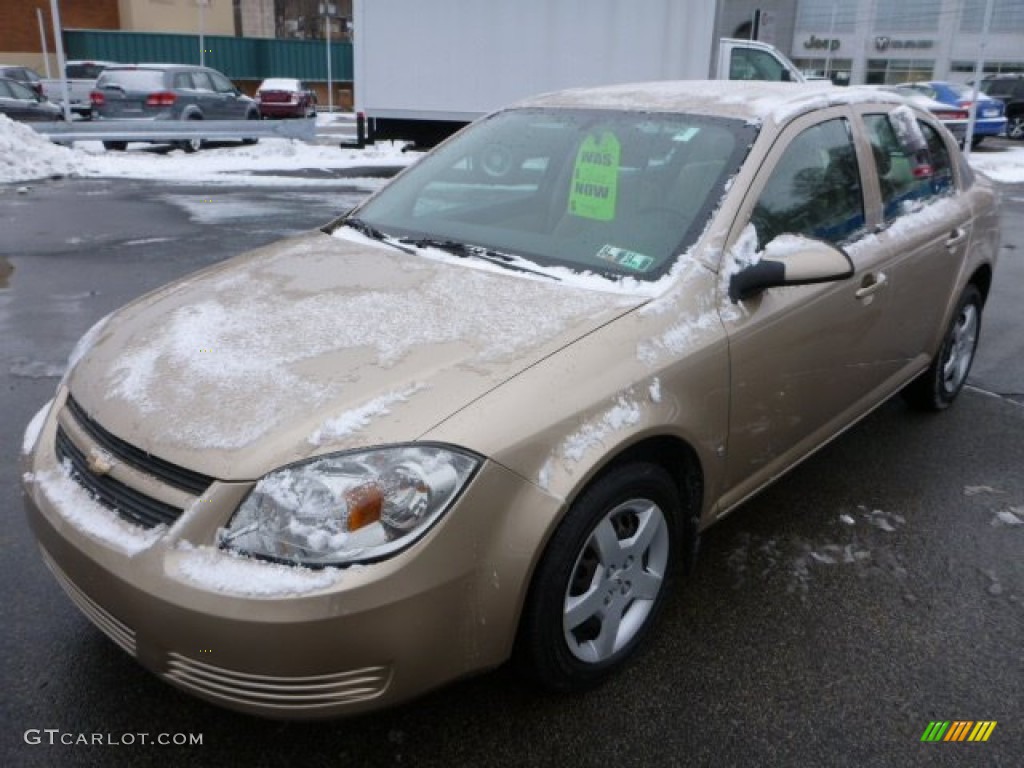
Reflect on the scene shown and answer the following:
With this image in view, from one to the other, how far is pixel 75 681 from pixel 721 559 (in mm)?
2140

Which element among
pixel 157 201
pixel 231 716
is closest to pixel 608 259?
pixel 231 716

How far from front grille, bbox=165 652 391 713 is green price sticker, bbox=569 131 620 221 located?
1.73 metres

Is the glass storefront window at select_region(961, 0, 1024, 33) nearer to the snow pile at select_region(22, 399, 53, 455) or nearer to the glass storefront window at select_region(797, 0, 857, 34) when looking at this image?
the glass storefront window at select_region(797, 0, 857, 34)

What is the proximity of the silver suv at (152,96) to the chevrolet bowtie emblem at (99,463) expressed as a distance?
1667 centimetres

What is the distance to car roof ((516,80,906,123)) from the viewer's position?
3127 millimetres

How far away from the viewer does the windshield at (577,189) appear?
2.84m

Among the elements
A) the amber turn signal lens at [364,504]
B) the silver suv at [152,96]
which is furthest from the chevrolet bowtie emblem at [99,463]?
the silver suv at [152,96]

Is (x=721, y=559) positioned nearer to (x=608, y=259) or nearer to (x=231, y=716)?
(x=608, y=259)

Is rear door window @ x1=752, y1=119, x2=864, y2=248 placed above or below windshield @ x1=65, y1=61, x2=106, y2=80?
below

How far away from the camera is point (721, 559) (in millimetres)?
3188

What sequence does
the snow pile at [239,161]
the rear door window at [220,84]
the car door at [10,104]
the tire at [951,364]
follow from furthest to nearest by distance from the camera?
the rear door window at [220,84] < the car door at [10,104] < the snow pile at [239,161] < the tire at [951,364]

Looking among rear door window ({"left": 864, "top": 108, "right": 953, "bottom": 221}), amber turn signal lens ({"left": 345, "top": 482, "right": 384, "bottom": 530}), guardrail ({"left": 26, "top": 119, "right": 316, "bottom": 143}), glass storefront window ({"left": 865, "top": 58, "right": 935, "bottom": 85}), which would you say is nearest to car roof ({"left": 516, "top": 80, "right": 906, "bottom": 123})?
rear door window ({"left": 864, "top": 108, "right": 953, "bottom": 221})

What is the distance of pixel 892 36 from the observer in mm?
48500

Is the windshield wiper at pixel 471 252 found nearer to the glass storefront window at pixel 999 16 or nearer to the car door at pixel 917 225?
the car door at pixel 917 225
